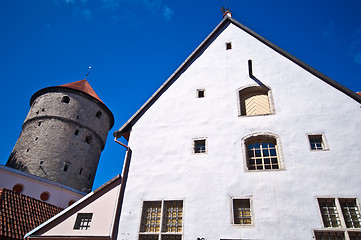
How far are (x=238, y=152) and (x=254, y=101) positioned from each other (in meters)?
2.54

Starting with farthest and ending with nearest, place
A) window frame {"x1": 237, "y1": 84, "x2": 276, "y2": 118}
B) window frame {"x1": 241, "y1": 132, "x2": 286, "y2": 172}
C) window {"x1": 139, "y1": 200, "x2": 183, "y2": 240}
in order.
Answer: window frame {"x1": 237, "y1": 84, "x2": 276, "y2": 118} < window frame {"x1": 241, "y1": 132, "x2": 286, "y2": 172} < window {"x1": 139, "y1": 200, "x2": 183, "y2": 240}

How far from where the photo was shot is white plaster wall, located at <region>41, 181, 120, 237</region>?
9587 millimetres

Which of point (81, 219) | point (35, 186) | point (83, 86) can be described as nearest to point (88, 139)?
point (83, 86)

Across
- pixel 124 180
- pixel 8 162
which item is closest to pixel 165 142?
pixel 124 180

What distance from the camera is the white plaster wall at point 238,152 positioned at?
845cm

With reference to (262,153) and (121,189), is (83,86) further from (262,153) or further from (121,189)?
(262,153)

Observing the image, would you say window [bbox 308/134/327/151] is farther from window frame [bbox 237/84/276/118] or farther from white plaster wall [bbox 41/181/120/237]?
white plaster wall [bbox 41/181/120/237]

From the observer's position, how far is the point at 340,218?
8.06 meters

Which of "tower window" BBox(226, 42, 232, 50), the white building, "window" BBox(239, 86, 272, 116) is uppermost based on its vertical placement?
"tower window" BBox(226, 42, 232, 50)

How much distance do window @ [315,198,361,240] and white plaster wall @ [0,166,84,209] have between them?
1832 cm

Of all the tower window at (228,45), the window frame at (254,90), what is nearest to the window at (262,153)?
the window frame at (254,90)

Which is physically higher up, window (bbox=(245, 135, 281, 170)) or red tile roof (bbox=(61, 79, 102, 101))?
red tile roof (bbox=(61, 79, 102, 101))

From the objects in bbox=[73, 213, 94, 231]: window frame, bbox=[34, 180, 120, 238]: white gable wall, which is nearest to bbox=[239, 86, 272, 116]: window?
bbox=[34, 180, 120, 238]: white gable wall

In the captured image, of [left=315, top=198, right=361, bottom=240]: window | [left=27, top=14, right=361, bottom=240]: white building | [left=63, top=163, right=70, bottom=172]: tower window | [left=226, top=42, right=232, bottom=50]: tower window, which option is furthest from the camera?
[left=63, top=163, right=70, bottom=172]: tower window
